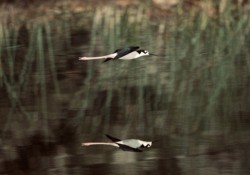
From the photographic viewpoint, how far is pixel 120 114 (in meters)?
1.21

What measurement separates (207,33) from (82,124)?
0.77m

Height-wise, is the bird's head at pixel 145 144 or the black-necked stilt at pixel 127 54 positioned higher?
the black-necked stilt at pixel 127 54

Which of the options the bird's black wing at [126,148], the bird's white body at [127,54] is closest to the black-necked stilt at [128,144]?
the bird's black wing at [126,148]

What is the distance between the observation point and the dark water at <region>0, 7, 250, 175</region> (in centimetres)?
102

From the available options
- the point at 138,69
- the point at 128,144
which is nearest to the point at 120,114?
the point at 128,144

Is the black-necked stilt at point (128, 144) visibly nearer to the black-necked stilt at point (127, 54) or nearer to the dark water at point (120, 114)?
the dark water at point (120, 114)

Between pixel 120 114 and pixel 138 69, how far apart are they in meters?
0.28

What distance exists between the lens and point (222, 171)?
37.8 inches

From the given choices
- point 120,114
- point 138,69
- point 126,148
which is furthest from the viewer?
point 138,69

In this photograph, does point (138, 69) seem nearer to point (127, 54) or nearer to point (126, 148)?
point (127, 54)

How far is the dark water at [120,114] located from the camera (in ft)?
3.33

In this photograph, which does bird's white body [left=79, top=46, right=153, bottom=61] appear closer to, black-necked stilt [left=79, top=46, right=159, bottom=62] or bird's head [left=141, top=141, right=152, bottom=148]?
black-necked stilt [left=79, top=46, right=159, bottom=62]

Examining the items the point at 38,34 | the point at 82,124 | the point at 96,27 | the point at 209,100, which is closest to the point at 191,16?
the point at 96,27

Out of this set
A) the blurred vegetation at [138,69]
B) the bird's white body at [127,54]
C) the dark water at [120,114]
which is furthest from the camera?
the bird's white body at [127,54]
